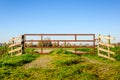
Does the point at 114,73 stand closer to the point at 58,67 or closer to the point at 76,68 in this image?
the point at 76,68

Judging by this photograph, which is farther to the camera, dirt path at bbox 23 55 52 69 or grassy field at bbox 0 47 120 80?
dirt path at bbox 23 55 52 69

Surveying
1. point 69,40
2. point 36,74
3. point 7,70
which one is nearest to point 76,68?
point 36,74

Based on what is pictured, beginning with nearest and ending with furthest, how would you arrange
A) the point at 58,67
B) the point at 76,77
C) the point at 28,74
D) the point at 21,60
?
the point at 76,77
the point at 28,74
the point at 58,67
the point at 21,60

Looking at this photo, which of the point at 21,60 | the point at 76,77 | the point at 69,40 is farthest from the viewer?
the point at 69,40

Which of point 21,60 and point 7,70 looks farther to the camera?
point 21,60

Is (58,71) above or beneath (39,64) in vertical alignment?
beneath

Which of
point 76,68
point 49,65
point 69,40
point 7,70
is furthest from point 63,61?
point 69,40

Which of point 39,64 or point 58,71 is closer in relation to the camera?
point 58,71

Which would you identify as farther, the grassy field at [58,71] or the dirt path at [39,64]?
the dirt path at [39,64]

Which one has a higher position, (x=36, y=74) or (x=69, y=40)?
(x=69, y=40)

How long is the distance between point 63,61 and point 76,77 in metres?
3.72

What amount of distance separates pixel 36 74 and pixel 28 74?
0.43m

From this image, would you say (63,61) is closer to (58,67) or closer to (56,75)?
(58,67)

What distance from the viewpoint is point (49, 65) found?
1886 cm
